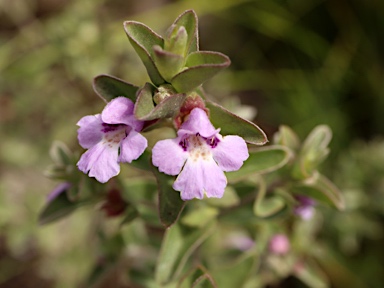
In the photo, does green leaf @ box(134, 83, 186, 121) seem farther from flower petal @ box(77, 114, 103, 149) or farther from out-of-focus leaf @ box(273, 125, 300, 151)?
out-of-focus leaf @ box(273, 125, 300, 151)

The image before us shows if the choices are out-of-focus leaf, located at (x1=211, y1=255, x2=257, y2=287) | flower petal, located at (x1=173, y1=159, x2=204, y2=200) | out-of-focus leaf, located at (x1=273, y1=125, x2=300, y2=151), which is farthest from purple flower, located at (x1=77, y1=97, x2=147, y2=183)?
out-of-focus leaf, located at (x1=211, y1=255, x2=257, y2=287)

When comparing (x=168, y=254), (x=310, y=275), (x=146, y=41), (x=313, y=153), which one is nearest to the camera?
(x=146, y=41)

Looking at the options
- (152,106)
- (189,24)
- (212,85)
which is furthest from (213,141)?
(212,85)

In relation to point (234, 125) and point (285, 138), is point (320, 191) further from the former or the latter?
point (234, 125)

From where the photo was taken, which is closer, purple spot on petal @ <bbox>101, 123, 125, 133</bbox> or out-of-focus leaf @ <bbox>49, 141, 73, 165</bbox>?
purple spot on petal @ <bbox>101, 123, 125, 133</bbox>

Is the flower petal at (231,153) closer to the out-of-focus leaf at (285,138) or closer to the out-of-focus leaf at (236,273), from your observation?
the out-of-focus leaf at (285,138)
